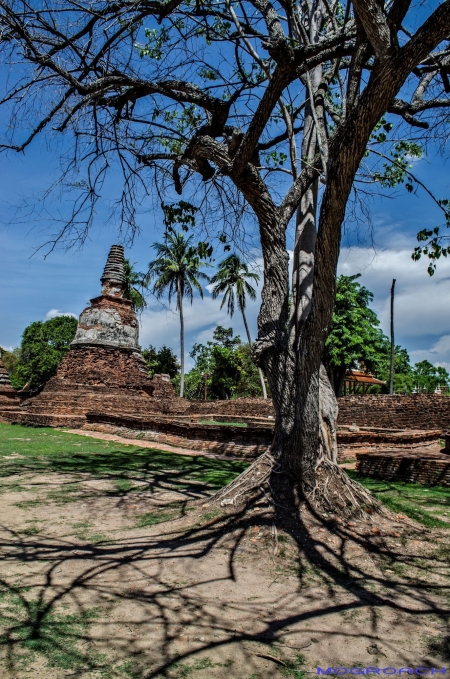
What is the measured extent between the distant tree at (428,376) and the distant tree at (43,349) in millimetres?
27468

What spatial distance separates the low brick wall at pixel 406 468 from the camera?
22.0 ft

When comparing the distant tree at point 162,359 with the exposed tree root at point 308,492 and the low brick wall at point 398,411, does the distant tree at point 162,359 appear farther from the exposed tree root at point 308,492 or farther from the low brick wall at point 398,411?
the exposed tree root at point 308,492

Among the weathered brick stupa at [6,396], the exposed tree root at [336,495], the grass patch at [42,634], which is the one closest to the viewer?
the grass patch at [42,634]

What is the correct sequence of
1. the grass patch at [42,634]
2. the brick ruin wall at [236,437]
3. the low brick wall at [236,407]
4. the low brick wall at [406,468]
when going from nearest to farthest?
the grass patch at [42,634], the low brick wall at [406,468], the brick ruin wall at [236,437], the low brick wall at [236,407]

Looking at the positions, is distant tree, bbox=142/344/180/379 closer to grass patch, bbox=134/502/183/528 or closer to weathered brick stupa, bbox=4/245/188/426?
weathered brick stupa, bbox=4/245/188/426

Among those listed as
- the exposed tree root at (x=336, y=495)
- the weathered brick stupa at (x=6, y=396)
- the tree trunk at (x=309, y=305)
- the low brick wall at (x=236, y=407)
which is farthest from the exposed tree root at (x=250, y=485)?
the low brick wall at (x=236, y=407)

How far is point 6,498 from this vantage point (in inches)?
203

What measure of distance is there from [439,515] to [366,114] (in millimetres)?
3787

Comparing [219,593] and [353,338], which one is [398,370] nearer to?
[353,338]

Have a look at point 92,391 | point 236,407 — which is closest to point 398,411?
point 236,407

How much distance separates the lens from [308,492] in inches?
174

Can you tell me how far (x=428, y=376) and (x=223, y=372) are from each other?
57.6ft

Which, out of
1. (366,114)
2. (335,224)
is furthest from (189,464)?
(366,114)

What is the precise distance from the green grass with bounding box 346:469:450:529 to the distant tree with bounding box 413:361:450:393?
30.8 meters
